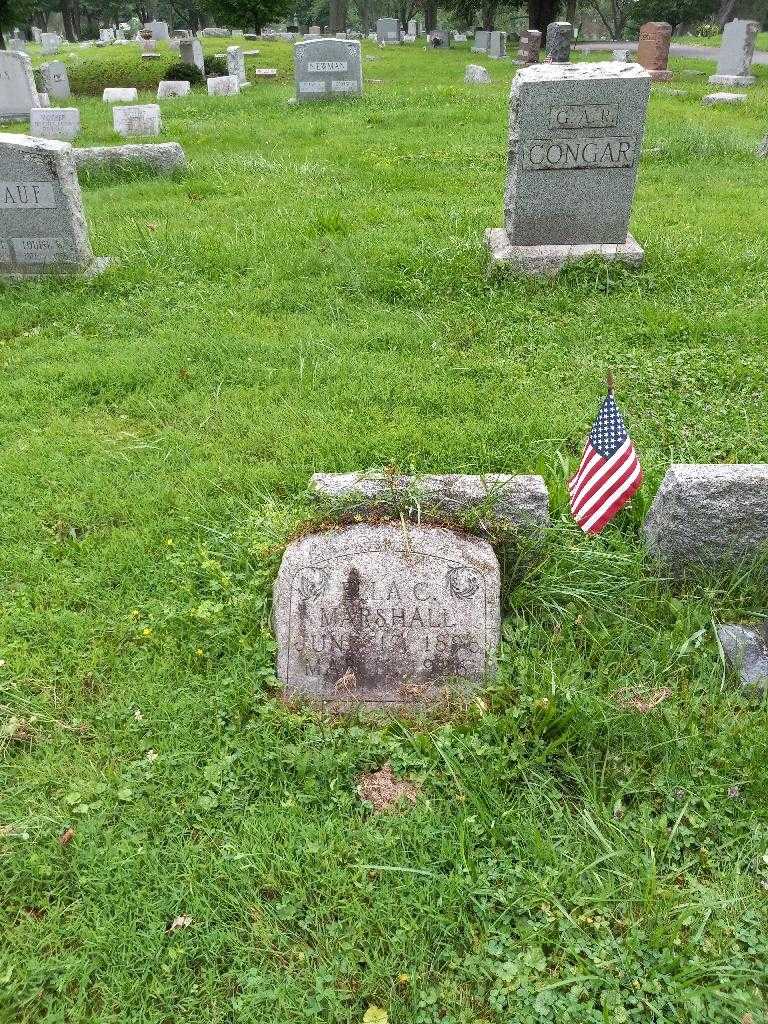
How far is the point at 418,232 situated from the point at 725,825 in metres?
5.64

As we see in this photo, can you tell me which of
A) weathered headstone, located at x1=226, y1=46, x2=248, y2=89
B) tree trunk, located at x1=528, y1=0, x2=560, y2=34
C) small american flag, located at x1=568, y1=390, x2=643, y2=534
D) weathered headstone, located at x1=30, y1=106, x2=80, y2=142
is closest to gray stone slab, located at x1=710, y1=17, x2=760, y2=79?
tree trunk, located at x1=528, y1=0, x2=560, y2=34

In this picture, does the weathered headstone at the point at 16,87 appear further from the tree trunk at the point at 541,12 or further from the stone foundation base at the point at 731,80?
the tree trunk at the point at 541,12

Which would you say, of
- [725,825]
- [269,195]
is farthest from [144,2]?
[725,825]

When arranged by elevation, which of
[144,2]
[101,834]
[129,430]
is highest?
[144,2]

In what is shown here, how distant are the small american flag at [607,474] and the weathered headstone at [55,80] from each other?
19985 mm

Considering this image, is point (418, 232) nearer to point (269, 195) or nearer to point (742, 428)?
point (269, 195)

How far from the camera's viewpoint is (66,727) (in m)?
2.72

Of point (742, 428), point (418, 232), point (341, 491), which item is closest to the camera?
point (341, 491)

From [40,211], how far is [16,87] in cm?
1143

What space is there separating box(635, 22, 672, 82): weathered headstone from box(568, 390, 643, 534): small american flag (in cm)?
1630

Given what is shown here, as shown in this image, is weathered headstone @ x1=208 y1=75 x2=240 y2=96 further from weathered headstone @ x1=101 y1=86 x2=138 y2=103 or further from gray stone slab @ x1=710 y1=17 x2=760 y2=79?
gray stone slab @ x1=710 y1=17 x2=760 y2=79

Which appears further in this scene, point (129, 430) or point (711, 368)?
point (711, 368)

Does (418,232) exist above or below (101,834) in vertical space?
above

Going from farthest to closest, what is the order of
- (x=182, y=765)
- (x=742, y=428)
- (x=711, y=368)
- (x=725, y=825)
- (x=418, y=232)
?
(x=418, y=232)
(x=711, y=368)
(x=742, y=428)
(x=182, y=765)
(x=725, y=825)
